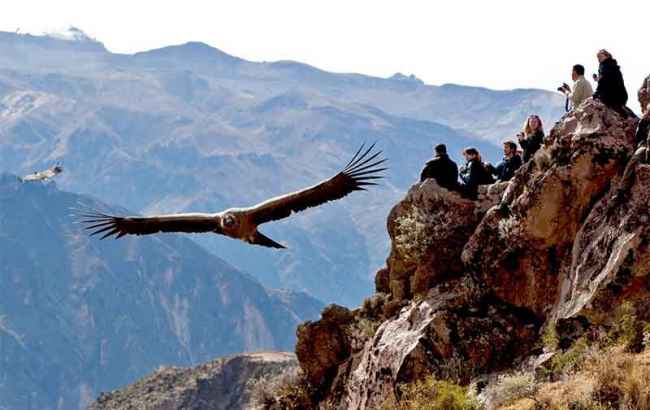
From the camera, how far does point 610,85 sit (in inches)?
766

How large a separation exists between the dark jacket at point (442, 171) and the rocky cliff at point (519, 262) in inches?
8.3

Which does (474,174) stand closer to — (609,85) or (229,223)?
(609,85)

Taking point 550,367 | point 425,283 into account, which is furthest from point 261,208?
point 550,367

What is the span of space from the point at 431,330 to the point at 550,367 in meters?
2.97

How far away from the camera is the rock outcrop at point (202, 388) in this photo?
85938 millimetres

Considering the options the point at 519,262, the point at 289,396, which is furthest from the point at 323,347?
the point at 519,262

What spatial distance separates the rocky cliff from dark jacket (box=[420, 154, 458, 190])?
0.69 ft

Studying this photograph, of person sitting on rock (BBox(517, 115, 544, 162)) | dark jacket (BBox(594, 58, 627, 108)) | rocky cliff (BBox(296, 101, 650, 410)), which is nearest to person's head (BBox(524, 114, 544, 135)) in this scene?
person sitting on rock (BBox(517, 115, 544, 162))

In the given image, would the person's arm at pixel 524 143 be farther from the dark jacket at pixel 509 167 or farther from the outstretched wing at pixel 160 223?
the outstretched wing at pixel 160 223

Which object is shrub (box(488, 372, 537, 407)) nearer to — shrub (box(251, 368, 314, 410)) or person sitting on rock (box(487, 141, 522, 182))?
person sitting on rock (box(487, 141, 522, 182))

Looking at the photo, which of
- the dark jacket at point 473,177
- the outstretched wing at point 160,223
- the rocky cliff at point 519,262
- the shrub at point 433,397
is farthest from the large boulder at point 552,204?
the outstretched wing at point 160,223

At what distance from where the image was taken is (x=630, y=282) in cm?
1683

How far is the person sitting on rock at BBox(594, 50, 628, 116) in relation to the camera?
1939 cm

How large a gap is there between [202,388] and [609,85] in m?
75.0
